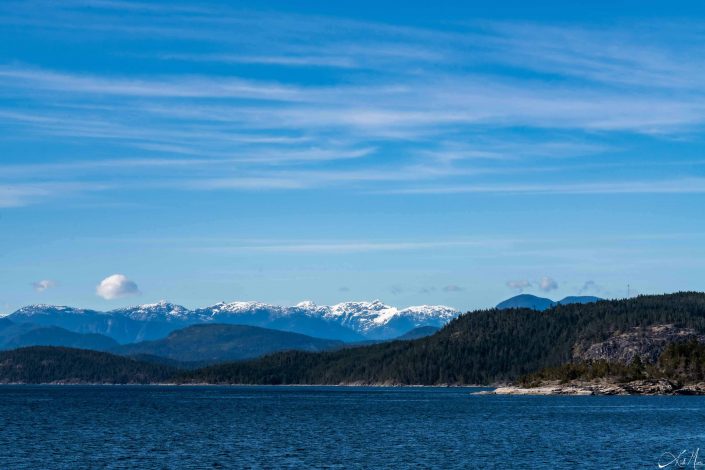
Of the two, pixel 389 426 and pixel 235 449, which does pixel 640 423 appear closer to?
pixel 389 426

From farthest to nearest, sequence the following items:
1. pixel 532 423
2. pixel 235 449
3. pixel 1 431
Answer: pixel 532 423, pixel 1 431, pixel 235 449

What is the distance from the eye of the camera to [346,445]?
142 meters

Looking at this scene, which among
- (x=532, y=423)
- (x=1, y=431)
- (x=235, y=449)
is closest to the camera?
(x=235, y=449)

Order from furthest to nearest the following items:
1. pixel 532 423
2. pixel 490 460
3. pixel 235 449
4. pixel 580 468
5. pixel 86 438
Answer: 1. pixel 532 423
2. pixel 86 438
3. pixel 235 449
4. pixel 490 460
5. pixel 580 468

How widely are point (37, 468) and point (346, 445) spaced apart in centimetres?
4381

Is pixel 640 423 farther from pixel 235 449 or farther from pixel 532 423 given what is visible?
pixel 235 449

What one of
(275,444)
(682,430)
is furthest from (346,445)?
(682,430)

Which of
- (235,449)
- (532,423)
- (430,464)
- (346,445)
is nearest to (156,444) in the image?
(235,449)

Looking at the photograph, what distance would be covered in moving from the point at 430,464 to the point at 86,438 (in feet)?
205

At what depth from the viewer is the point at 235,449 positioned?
135m

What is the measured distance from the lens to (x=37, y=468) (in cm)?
11406

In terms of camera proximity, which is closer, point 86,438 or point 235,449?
point 235,449

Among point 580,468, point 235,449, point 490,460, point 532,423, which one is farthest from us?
point 532,423

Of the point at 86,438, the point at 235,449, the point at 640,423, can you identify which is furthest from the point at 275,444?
the point at 640,423
